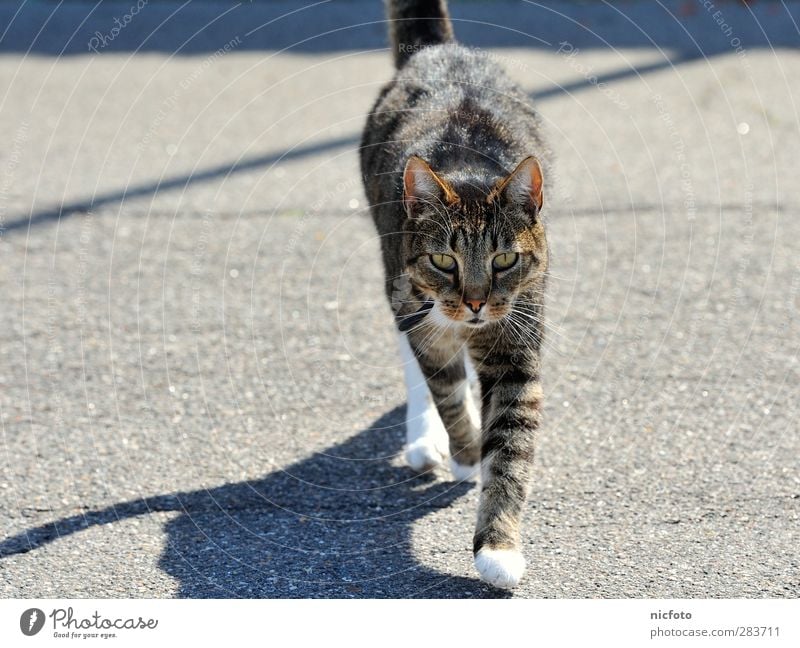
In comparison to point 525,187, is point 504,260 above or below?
below

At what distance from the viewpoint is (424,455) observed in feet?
14.5

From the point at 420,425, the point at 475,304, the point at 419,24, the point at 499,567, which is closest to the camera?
the point at 499,567

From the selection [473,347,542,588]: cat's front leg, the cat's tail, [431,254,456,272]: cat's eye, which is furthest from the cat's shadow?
the cat's tail

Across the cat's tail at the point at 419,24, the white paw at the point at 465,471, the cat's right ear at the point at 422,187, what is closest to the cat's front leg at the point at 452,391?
the white paw at the point at 465,471

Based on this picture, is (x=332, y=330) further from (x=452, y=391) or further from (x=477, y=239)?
(x=477, y=239)

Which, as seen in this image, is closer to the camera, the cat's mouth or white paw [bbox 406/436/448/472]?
the cat's mouth

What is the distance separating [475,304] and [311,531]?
106 cm

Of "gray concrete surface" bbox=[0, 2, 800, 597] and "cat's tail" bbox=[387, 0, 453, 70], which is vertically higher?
"cat's tail" bbox=[387, 0, 453, 70]

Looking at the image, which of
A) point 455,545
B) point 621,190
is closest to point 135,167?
point 621,190

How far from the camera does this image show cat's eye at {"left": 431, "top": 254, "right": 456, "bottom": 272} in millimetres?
3922

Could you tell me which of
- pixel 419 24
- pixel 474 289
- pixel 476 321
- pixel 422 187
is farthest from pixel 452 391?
pixel 419 24

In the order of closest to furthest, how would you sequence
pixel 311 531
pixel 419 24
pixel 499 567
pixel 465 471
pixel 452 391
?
pixel 499 567 → pixel 311 531 → pixel 452 391 → pixel 465 471 → pixel 419 24

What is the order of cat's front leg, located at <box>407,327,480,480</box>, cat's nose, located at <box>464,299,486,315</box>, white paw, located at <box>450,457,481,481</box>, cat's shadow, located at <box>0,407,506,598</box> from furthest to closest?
1. white paw, located at <box>450,457,481,481</box>
2. cat's front leg, located at <box>407,327,480,480</box>
3. cat's nose, located at <box>464,299,486,315</box>
4. cat's shadow, located at <box>0,407,506,598</box>

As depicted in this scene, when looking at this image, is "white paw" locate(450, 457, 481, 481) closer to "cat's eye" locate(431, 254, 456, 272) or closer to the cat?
the cat
